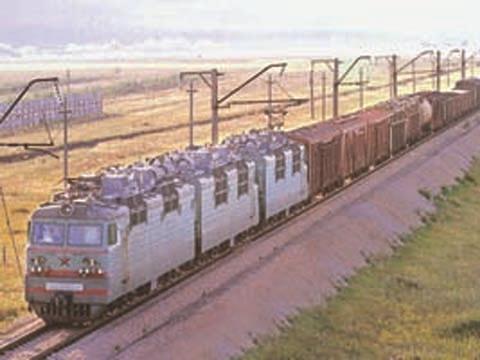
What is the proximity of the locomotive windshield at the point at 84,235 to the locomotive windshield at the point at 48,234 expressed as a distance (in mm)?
239

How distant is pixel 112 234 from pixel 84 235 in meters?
0.73

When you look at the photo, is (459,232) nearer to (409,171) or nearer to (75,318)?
(409,171)

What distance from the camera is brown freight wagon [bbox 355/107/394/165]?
226 ft

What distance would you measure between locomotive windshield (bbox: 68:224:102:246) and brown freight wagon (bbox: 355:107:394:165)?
38761 millimetres

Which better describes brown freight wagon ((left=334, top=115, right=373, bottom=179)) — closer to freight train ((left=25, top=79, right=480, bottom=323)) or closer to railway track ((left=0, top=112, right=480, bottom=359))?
freight train ((left=25, top=79, right=480, bottom=323))

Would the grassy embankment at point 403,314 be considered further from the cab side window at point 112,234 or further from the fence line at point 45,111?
the fence line at point 45,111

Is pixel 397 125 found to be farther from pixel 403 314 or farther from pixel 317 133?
pixel 403 314

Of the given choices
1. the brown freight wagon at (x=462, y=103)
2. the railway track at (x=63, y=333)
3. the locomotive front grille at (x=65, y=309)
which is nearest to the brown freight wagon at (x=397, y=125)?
the brown freight wagon at (x=462, y=103)

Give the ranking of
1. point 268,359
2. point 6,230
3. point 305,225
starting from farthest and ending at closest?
point 6,230, point 305,225, point 268,359

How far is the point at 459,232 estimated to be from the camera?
56.7m

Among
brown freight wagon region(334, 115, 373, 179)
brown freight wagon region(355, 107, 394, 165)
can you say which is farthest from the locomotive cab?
brown freight wagon region(355, 107, 394, 165)

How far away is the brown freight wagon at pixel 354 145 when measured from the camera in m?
61.9

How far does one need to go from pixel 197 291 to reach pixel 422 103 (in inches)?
2178

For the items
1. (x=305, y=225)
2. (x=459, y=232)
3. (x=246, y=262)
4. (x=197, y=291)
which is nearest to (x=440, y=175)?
(x=459, y=232)
